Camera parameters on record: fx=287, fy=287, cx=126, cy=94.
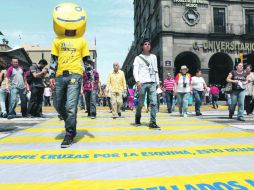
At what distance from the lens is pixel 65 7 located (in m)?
4.67

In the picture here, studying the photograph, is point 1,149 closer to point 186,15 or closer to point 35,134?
point 35,134

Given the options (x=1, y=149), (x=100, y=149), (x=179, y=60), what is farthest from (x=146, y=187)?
(x=179, y=60)

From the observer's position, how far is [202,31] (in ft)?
93.2

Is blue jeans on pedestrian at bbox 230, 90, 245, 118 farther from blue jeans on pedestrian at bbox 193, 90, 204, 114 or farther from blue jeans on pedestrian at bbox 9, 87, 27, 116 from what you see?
blue jeans on pedestrian at bbox 9, 87, 27, 116

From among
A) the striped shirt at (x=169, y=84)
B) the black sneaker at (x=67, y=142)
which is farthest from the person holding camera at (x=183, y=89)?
the black sneaker at (x=67, y=142)

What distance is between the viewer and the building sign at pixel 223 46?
2848cm

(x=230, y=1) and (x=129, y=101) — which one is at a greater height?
(x=230, y=1)

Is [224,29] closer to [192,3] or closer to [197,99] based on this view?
[192,3]

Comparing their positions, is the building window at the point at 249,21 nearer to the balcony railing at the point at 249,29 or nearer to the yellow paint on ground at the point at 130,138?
the balcony railing at the point at 249,29

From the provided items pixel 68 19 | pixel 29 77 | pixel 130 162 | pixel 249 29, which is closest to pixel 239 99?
pixel 68 19

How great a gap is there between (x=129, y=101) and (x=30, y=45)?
90.6 metres

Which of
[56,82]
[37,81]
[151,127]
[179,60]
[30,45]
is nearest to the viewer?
[56,82]

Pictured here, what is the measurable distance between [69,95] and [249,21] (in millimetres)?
29701

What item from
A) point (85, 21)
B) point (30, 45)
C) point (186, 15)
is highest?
point (30, 45)
